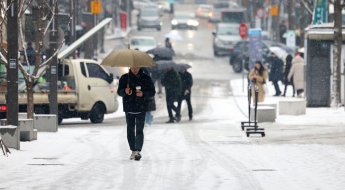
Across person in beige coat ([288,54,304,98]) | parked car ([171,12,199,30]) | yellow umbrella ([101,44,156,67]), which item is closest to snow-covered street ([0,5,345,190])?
yellow umbrella ([101,44,156,67])

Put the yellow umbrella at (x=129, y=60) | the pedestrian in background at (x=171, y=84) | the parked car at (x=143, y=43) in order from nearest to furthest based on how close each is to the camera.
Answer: the yellow umbrella at (x=129, y=60) < the pedestrian in background at (x=171, y=84) < the parked car at (x=143, y=43)

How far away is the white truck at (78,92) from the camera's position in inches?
1027

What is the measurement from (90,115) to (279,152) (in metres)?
11.2

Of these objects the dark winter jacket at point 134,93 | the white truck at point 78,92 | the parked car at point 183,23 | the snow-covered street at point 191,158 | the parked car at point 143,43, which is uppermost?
the parked car at point 183,23

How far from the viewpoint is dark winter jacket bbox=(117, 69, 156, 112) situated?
15.7 m

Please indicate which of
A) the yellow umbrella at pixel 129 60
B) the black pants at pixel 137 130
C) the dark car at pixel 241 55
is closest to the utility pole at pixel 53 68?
the yellow umbrella at pixel 129 60

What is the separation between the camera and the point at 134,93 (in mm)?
15727

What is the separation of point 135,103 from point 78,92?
11.3 m

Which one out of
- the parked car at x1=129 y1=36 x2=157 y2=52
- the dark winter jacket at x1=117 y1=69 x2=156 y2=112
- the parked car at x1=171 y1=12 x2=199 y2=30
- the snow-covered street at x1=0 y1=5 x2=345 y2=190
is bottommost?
the snow-covered street at x1=0 y1=5 x2=345 y2=190

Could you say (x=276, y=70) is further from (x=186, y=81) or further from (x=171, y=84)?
(x=171, y=84)

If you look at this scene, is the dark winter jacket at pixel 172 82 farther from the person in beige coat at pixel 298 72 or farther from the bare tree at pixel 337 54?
the person in beige coat at pixel 298 72

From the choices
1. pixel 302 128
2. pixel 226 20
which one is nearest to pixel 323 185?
pixel 302 128

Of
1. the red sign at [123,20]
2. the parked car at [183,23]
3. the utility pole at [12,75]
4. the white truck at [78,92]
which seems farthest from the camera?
the parked car at [183,23]

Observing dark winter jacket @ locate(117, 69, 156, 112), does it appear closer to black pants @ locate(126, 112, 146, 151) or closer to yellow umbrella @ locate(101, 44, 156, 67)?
black pants @ locate(126, 112, 146, 151)
